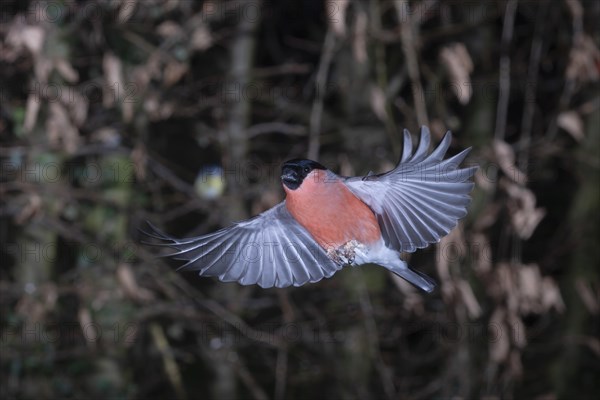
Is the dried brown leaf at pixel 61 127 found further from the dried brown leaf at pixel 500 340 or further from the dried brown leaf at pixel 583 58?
the dried brown leaf at pixel 583 58

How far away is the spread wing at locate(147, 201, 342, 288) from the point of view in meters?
2.35

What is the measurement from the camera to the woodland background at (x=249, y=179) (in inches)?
147

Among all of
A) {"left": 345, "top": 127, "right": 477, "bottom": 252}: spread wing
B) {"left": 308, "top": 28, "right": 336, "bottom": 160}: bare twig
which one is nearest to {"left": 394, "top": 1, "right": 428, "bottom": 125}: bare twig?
{"left": 308, "top": 28, "right": 336, "bottom": 160}: bare twig

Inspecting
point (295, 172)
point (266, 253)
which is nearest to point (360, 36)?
point (266, 253)

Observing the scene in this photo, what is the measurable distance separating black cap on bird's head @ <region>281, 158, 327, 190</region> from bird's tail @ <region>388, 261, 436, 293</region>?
1.15ft

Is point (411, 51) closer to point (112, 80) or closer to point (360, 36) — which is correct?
point (360, 36)

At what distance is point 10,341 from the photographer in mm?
4121

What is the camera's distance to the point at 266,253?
2482mm

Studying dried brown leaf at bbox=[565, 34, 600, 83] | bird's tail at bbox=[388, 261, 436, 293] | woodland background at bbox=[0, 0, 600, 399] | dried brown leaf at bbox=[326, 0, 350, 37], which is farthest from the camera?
dried brown leaf at bbox=[565, 34, 600, 83]

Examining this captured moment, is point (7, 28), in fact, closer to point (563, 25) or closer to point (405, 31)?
point (405, 31)

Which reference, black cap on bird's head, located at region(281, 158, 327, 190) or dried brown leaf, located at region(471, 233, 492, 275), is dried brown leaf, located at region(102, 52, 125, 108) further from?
dried brown leaf, located at region(471, 233, 492, 275)

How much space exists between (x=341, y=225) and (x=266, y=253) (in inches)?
11.5

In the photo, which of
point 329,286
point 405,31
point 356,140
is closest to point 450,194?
point 405,31

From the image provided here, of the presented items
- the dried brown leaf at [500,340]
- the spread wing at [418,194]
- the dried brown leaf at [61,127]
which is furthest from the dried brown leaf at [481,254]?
the dried brown leaf at [61,127]
